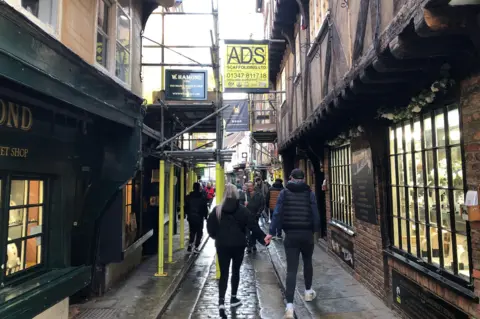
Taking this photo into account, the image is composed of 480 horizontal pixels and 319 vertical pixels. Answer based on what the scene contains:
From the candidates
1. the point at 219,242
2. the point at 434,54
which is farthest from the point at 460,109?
the point at 219,242

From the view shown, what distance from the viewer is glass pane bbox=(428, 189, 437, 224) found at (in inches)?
157

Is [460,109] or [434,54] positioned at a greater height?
[434,54]

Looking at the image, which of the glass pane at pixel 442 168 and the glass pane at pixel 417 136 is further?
the glass pane at pixel 417 136

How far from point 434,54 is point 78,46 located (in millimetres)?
3742

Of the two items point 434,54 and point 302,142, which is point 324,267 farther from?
point 434,54

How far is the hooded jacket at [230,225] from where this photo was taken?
4.88 m

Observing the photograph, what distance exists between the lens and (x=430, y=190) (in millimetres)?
4062

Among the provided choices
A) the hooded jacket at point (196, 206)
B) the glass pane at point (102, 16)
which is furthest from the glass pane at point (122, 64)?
the hooded jacket at point (196, 206)

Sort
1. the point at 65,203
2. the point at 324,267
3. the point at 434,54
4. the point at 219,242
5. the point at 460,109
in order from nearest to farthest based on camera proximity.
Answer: the point at 434,54
the point at 460,109
the point at 65,203
the point at 219,242
the point at 324,267

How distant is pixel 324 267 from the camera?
24.1ft

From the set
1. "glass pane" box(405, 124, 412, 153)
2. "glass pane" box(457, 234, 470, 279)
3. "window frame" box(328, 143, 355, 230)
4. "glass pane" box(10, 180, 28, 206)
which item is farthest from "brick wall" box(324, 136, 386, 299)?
"glass pane" box(10, 180, 28, 206)

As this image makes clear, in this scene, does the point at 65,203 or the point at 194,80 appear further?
the point at 194,80

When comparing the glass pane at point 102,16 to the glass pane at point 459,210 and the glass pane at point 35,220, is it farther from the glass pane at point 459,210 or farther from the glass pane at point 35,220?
the glass pane at point 459,210

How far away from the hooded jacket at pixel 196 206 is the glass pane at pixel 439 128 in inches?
241
